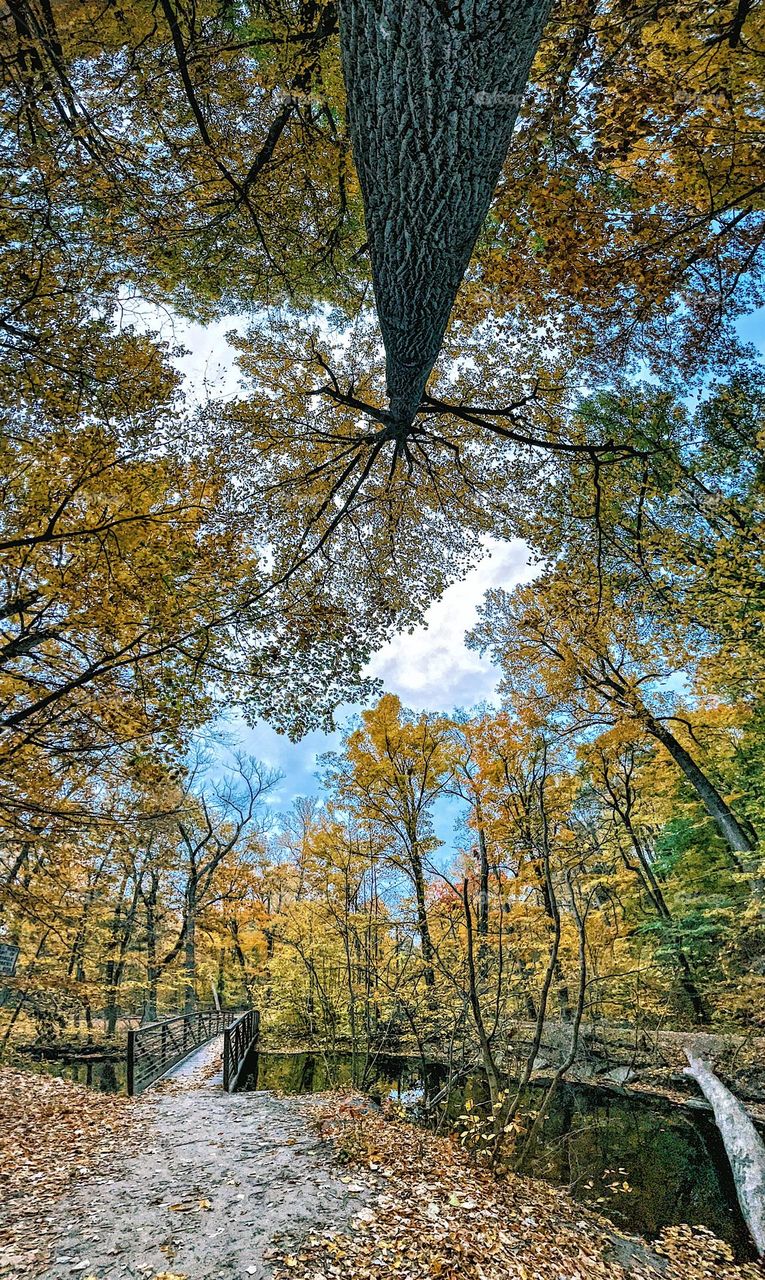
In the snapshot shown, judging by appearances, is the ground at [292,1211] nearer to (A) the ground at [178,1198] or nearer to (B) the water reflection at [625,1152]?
(A) the ground at [178,1198]

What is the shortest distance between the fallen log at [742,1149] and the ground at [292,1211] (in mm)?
674

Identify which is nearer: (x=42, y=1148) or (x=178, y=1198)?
(x=178, y=1198)

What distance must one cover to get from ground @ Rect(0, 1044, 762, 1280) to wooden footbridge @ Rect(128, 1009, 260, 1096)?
92.1 inches

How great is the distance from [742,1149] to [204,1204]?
20.9 feet

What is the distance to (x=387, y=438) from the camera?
4727mm

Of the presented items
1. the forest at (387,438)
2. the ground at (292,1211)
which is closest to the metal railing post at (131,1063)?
the forest at (387,438)

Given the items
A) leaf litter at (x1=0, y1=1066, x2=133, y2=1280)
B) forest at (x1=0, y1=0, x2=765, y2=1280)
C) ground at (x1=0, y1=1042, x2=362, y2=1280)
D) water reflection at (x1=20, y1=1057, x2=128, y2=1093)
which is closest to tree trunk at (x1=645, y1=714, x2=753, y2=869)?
forest at (x1=0, y1=0, x2=765, y2=1280)

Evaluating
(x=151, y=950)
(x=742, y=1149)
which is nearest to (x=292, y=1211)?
(x=742, y=1149)

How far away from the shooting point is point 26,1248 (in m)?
3.17

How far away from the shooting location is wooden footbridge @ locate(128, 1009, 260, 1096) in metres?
8.16

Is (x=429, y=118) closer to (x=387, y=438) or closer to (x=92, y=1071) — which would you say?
(x=387, y=438)

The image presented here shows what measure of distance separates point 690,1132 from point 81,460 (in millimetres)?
11803

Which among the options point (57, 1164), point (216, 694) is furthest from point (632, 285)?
point (57, 1164)

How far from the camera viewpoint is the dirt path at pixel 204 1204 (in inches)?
116
